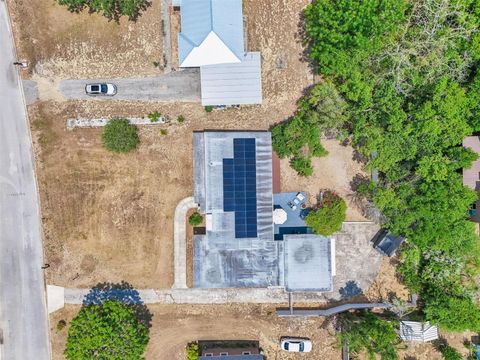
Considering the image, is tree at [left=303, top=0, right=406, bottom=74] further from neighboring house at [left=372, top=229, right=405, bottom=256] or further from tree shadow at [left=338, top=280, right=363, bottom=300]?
tree shadow at [left=338, top=280, right=363, bottom=300]

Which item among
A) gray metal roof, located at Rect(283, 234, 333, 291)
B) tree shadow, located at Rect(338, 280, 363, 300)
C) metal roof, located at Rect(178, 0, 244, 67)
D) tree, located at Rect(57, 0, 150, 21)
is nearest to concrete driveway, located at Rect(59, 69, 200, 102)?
metal roof, located at Rect(178, 0, 244, 67)

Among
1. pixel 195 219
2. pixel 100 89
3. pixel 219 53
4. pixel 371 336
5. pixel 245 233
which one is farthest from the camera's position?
pixel 100 89

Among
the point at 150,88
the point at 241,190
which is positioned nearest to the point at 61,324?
the point at 241,190

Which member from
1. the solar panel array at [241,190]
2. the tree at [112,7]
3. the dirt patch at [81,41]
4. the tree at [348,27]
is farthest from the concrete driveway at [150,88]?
the tree at [348,27]

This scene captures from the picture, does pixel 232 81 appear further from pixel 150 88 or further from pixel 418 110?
pixel 418 110

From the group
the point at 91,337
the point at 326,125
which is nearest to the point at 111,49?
the point at 326,125

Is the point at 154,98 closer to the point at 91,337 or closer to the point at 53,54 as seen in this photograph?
the point at 53,54
